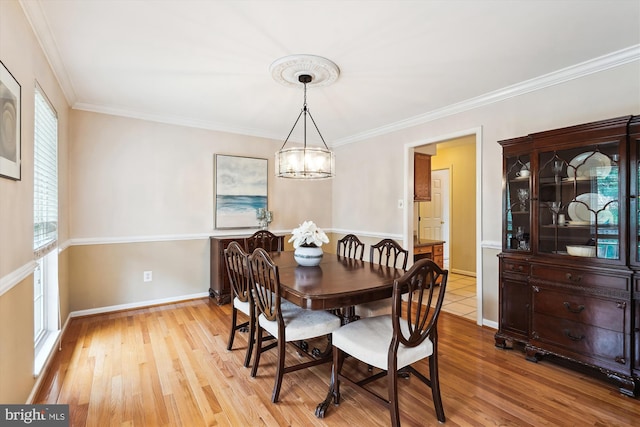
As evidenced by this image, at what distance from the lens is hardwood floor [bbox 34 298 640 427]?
1898mm

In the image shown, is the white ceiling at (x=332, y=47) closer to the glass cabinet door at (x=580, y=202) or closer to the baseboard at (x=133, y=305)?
the glass cabinet door at (x=580, y=202)

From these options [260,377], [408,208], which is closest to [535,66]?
[408,208]

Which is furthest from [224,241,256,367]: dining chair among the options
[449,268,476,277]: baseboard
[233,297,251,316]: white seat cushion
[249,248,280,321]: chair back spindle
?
[449,268,476,277]: baseboard

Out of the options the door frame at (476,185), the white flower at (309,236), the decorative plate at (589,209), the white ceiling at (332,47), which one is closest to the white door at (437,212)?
the door frame at (476,185)

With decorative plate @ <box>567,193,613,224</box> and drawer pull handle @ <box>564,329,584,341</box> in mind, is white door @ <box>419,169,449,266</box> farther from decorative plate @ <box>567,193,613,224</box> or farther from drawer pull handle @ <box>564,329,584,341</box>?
drawer pull handle @ <box>564,329,584,341</box>

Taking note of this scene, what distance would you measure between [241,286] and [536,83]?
3.21 metres

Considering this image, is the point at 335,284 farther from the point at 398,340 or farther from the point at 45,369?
the point at 45,369

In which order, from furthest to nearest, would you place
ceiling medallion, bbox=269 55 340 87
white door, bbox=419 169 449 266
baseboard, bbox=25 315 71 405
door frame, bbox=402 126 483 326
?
white door, bbox=419 169 449 266 < door frame, bbox=402 126 483 326 < ceiling medallion, bbox=269 55 340 87 < baseboard, bbox=25 315 71 405

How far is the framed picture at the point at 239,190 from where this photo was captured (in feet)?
14.5

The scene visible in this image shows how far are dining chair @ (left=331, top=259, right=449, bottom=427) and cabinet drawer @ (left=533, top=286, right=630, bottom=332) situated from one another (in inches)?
48.7

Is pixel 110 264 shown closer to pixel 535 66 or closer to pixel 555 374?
pixel 555 374

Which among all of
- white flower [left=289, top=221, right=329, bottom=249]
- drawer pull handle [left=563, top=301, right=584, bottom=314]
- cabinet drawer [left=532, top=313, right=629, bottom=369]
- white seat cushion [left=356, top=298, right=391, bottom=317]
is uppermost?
white flower [left=289, top=221, right=329, bottom=249]

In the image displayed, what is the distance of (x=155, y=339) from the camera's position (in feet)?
9.87

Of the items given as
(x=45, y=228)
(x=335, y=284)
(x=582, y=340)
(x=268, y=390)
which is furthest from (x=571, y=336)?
(x=45, y=228)
